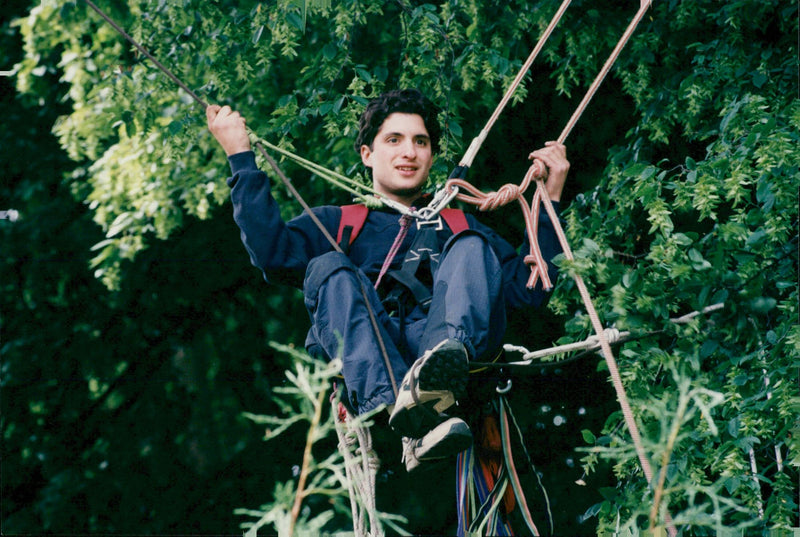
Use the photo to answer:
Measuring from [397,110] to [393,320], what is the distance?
0.77 metres

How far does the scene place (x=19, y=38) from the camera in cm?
676

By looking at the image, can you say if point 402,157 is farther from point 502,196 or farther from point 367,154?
point 502,196

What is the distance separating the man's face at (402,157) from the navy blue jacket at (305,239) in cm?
8

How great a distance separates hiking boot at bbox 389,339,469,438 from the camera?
2.42 metres

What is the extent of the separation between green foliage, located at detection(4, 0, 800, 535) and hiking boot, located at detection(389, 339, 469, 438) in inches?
12.9

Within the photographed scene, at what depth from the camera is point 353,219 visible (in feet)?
10.2

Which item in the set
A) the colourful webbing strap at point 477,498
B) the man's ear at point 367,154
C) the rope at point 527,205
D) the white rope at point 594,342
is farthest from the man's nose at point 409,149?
the colourful webbing strap at point 477,498

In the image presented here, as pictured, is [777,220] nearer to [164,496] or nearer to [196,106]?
[196,106]

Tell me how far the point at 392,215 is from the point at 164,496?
14.2ft

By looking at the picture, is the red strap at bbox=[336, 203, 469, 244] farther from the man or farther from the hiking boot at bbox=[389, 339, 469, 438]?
the hiking boot at bbox=[389, 339, 469, 438]

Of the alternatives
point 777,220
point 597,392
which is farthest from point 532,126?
point 777,220

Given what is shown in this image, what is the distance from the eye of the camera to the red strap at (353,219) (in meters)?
3.08

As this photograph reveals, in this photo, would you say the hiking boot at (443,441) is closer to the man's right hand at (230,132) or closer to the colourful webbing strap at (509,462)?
the colourful webbing strap at (509,462)

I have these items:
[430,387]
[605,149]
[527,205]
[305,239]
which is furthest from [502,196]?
[605,149]
